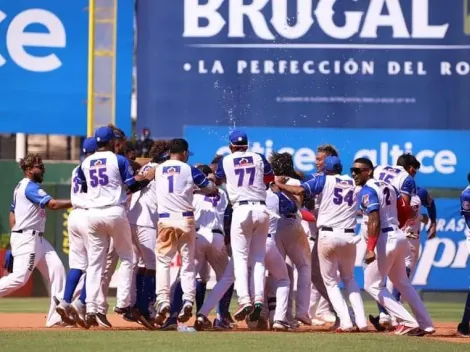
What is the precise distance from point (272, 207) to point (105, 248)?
1916mm

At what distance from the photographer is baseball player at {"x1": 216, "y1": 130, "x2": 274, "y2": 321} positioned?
45.1 ft

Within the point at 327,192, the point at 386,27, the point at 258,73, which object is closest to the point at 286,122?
the point at 258,73

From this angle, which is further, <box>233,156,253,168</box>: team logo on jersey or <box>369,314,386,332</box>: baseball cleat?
<box>369,314,386,332</box>: baseball cleat

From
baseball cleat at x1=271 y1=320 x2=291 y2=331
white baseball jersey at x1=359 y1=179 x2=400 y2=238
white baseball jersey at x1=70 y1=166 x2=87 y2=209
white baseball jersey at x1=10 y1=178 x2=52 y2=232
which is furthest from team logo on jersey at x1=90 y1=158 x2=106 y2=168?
white baseball jersey at x1=359 y1=179 x2=400 y2=238

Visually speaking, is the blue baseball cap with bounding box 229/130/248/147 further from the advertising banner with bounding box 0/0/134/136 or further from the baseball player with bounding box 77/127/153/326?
the advertising banner with bounding box 0/0/134/136

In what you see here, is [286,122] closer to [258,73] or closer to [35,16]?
[258,73]

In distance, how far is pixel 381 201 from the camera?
531 inches

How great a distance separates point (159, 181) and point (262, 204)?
1112 millimetres

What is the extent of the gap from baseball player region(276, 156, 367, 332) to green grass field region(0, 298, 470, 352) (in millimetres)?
464

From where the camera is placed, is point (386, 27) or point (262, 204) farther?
point (386, 27)

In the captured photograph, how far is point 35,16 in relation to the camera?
831 inches

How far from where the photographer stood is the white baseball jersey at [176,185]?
1363 centimetres

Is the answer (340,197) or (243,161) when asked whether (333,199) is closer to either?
(340,197)

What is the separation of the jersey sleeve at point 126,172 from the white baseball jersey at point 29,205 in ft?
3.36
